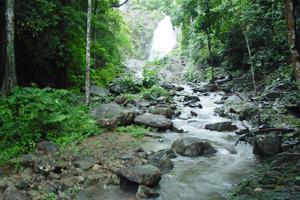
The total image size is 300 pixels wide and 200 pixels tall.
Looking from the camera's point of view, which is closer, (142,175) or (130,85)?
(142,175)

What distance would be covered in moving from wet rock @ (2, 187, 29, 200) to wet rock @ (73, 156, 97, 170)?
5.69ft

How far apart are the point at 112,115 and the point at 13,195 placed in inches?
234

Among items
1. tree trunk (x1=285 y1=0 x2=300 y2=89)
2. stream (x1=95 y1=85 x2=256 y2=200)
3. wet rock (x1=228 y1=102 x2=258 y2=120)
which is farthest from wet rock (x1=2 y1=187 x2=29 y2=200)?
wet rock (x1=228 y1=102 x2=258 y2=120)

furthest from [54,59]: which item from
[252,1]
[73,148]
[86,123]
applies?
[252,1]

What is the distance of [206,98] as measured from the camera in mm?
18609

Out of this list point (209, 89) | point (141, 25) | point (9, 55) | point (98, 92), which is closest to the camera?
point (9, 55)

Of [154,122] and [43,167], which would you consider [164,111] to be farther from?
[43,167]

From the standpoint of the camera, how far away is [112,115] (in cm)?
1181

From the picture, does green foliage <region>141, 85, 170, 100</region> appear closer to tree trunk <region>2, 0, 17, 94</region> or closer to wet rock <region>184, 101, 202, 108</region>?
wet rock <region>184, 101, 202, 108</region>

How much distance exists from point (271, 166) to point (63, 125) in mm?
5982

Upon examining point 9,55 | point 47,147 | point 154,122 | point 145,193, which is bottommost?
point 145,193

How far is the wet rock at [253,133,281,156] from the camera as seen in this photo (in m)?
8.49

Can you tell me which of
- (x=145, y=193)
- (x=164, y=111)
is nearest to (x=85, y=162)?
(x=145, y=193)

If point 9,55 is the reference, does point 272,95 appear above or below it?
below
